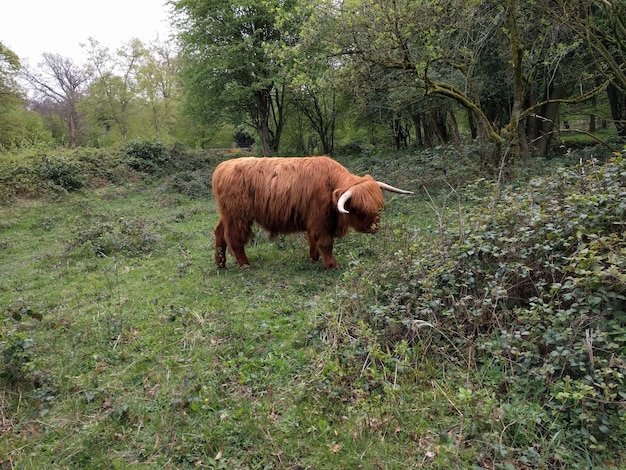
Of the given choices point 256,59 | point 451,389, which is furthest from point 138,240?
point 256,59

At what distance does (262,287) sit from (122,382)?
7.22 feet

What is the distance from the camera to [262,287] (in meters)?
5.20

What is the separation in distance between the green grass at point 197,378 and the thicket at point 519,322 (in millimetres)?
275

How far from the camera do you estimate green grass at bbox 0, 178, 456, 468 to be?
2527mm

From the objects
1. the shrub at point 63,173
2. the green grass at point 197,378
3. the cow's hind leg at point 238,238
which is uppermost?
the shrub at point 63,173

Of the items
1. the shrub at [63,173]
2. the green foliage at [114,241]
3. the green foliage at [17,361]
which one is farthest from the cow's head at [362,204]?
the shrub at [63,173]

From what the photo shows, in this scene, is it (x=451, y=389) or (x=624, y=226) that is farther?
(x=624, y=226)

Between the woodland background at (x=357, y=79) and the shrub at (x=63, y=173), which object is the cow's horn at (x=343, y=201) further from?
the shrub at (x=63, y=173)

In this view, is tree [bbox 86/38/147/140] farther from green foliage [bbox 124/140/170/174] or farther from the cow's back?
the cow's back

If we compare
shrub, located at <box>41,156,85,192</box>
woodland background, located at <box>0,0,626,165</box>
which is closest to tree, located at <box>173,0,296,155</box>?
woodland background, located at <box>0,0,626,165</box>

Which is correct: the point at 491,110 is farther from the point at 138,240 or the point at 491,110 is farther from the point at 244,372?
the point at 244,372

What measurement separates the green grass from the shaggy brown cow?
475 millimetres

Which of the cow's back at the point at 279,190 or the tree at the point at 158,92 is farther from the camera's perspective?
the tree at the point at 158,92

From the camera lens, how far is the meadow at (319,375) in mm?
2314
